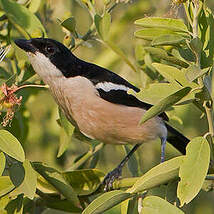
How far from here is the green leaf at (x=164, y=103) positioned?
7.63 ft

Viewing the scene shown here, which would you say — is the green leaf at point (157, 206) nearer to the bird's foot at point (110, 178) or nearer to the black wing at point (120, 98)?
the bird's foot at point (110, 178)

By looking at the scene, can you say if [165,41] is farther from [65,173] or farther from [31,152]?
[31,152]

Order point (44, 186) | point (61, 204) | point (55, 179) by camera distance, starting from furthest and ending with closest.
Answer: point (61, 204), point (44, 186), point (55, 179)

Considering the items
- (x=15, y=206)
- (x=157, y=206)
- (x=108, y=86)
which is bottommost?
(x=108, y=86)

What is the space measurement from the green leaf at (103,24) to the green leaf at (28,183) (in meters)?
0.98

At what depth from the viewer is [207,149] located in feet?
8.09

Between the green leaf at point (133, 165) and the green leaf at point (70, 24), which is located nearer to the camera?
the green leaf at point (70, 24)

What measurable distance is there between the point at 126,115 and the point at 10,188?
1.33m

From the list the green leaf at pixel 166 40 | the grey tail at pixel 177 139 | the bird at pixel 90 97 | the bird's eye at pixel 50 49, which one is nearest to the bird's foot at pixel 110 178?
the bird at pixel 90 97

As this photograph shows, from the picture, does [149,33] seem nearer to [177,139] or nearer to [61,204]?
[61,204]

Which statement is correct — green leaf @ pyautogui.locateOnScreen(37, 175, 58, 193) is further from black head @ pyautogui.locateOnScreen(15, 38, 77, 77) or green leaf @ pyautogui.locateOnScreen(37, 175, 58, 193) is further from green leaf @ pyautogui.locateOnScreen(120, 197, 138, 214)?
black head @ pyautogui.locateOnScreen(15, 38, 77, 77)

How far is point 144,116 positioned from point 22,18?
149 centimetres

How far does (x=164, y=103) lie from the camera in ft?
7.70

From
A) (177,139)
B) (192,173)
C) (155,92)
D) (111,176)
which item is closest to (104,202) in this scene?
(192,173)
